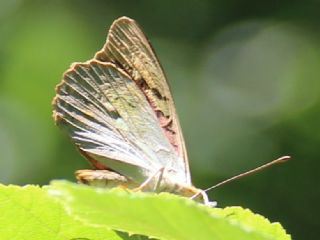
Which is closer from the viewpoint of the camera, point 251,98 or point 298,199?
point 298,199

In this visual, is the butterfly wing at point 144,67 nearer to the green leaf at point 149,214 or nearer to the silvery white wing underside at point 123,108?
the silvery white wing underside at point 123,108

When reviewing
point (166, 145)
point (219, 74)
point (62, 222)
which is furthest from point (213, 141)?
point (62, 222)

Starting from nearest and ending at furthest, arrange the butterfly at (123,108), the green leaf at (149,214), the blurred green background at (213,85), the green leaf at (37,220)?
the green leaf at (149,214) < the green leaf at (37,220) < the butterfly at (123,108) < the blurred green background at (213,85)

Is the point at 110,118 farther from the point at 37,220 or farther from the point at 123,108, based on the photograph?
the point at 37,220

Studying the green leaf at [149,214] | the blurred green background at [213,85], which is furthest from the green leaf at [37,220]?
the blurred green background at [213,85]

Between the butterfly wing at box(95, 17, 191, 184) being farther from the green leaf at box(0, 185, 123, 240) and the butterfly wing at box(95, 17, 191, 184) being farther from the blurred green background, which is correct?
the blurred green background

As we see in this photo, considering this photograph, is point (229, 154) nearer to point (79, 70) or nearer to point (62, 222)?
point (79, 70)
